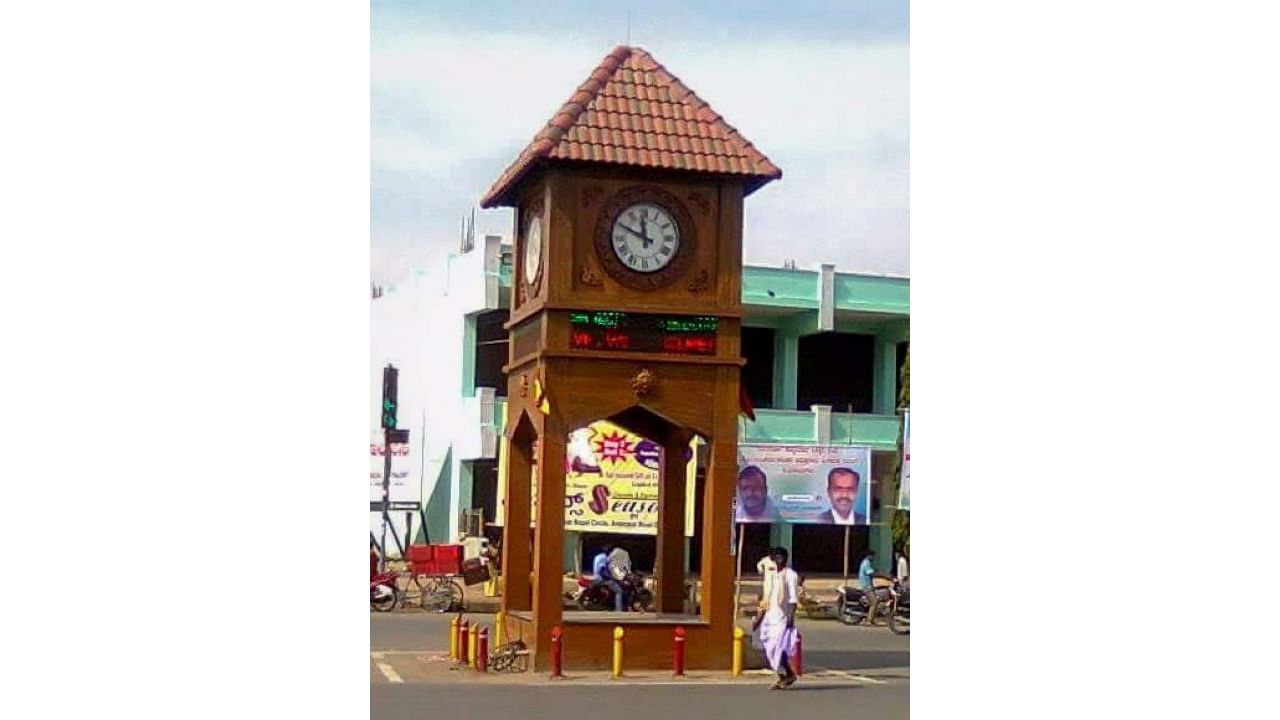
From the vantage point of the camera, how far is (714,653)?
10789mm

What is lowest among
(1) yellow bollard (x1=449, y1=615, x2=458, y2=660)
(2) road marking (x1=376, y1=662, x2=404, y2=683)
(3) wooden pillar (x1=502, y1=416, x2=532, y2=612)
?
(2) road marking (x1=376, y1=662, x2=404, y2=683)

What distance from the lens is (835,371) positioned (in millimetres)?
13258

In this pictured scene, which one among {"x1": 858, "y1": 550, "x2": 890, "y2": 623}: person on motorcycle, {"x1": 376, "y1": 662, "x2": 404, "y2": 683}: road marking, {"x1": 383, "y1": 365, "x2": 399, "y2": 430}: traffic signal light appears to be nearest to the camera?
{"x1": 383, "y1": 365, "x2": 399, "y2": 430}: traffic signal light

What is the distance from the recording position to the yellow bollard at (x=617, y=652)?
1045 centimetres

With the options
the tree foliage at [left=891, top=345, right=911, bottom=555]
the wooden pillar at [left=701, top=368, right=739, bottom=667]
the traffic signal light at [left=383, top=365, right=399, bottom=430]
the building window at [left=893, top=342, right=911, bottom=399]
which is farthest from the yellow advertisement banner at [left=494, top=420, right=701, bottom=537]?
the traffic signal light at [left=383, top=365, right=399, bottom=430]

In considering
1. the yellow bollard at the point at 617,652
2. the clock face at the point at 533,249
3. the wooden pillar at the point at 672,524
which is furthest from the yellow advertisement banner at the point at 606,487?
the yellow bollard at the point at 617,652

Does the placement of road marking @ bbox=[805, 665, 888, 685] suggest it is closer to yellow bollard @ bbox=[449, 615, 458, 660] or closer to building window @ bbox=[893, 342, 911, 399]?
building window @ bbox=[893, 342, 911, 399]

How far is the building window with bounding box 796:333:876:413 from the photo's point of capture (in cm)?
1289

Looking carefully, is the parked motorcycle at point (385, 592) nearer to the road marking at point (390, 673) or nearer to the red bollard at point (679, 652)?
the road marking at point (390, 673)

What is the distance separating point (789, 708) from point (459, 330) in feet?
11.2

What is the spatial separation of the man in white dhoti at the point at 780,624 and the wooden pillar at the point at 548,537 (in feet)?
4.30

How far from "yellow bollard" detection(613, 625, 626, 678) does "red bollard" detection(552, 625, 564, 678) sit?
1.10ft

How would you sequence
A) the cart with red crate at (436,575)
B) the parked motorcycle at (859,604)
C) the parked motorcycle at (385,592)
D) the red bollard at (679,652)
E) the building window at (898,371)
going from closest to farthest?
the red bollard at (679,652)
the building window at (898,371)
the parked motorcycle at (385,592)
the cart with red crate at (436,575)
the parked motorcycle at (859,604)

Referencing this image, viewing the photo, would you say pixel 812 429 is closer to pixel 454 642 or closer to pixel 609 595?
pixel 609 595
